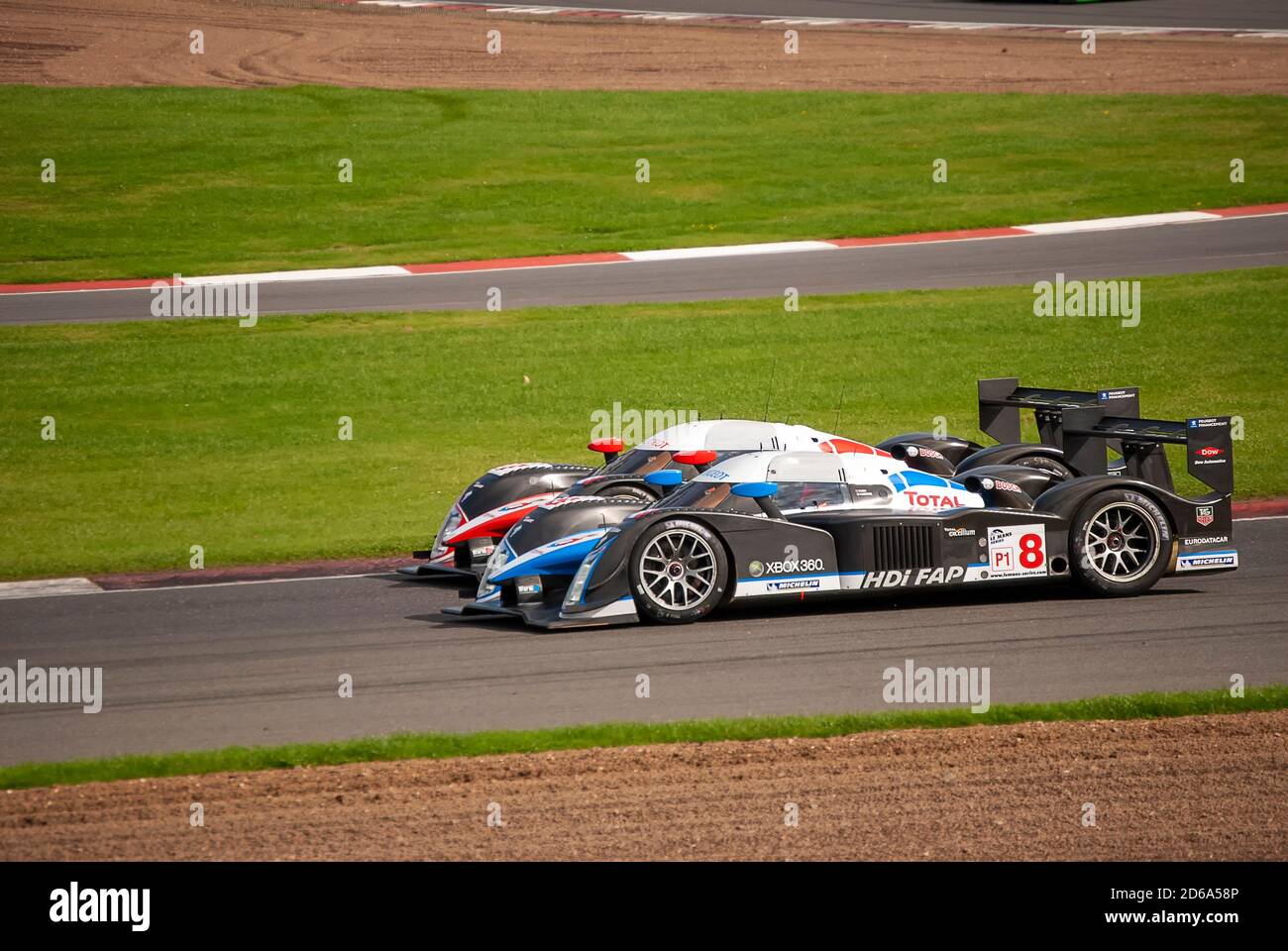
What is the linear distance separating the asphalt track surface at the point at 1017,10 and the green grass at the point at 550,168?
23.7ft

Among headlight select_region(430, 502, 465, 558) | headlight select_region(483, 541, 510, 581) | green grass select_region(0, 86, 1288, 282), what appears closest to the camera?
headlight select_region(483, 541, 510, 581)

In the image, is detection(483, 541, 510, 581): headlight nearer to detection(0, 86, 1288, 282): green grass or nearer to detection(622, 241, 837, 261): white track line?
detection(622, 241, 837, 261): white track line

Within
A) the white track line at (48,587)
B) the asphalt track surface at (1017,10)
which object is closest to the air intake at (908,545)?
the white track line at (48,587)

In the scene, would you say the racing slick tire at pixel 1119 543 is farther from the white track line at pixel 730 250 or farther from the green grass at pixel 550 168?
the green grass at pixel 550 168

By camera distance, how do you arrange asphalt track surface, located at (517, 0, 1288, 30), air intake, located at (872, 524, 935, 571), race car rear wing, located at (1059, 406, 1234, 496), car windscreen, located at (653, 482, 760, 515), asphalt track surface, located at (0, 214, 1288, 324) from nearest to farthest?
air intake, located at (872, 524, 935, 571) → car windscreen, located at (653, 482, 760, 515) → race car rear wing, located at (1059, 406, 1234, 496) → asphalt track surface, located at (0, 214, 1288, 324) → asphalt track surface, located at (517, 0, 1288, 30)

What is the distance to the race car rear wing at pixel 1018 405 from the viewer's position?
45.0 feet

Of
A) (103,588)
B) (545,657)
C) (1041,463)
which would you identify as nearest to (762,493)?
(545,657)

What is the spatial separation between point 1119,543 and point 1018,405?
9.35 ft

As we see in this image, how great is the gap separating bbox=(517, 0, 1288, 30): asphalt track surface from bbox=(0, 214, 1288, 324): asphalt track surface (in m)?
16.7

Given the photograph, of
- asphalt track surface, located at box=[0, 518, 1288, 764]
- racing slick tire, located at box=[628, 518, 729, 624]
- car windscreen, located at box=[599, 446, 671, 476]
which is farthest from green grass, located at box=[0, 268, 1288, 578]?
racing slick tire, located at box=[628, 518, 729, 624]

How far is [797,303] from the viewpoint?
2420 cm

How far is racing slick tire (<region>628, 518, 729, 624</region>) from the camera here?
1083 cm
